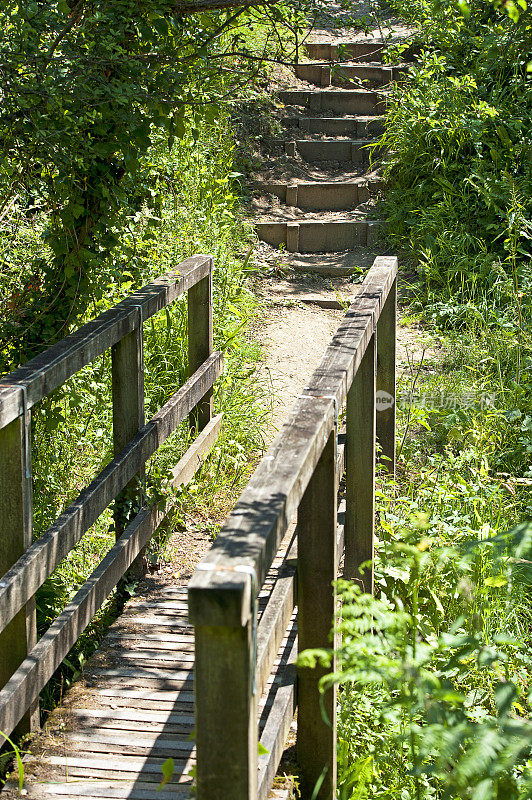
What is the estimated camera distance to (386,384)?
4.73 meters

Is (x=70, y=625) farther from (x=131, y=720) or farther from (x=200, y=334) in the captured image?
(x=200, y=334)

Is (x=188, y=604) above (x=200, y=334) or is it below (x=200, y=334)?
above

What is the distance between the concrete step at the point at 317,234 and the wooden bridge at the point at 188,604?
4513 mm

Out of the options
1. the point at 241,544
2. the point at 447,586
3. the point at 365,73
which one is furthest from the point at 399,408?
the point at 365,73

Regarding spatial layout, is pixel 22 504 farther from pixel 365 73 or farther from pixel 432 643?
pixel 365 73

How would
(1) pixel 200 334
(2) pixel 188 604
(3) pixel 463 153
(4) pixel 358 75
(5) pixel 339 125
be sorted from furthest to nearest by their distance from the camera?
1. (4) pixel 358 75
2. (5) pixel 339 125
3. (3) pixel 463 153
4. (1) pixel 200 334
5. (2) pixel 188 604

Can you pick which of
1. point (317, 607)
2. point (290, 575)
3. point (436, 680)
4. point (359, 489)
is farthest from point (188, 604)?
point (359, 489)

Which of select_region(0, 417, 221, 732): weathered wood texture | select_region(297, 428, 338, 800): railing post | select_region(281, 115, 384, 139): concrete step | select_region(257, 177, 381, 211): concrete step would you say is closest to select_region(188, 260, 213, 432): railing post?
select_region(0, 417, 221, 732): weathered wood texture

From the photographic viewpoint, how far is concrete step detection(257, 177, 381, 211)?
30.4 feet

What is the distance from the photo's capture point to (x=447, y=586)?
3820mm

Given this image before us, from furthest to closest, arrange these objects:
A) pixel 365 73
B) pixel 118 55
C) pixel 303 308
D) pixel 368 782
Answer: pixel 365 73 < pixel 303 308 < pixel 118 55 < pixel 368 782

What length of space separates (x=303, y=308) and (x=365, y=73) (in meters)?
4.13

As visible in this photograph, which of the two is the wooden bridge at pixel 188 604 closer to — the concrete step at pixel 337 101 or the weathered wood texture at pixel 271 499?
the weathered wood texture at pixel 271 499

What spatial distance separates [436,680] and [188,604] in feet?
2.40
